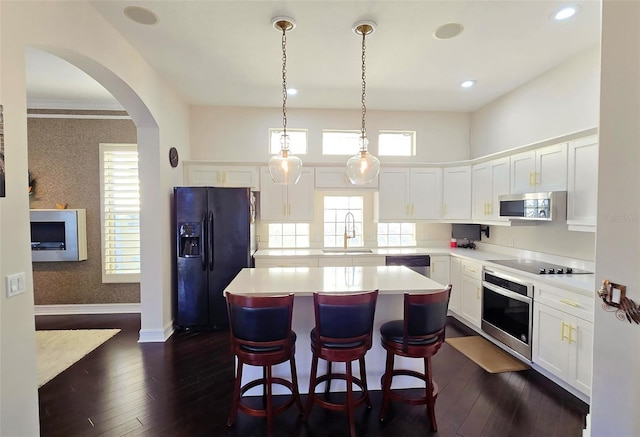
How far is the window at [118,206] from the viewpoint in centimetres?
436

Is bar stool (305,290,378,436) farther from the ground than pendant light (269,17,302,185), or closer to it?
closer to it

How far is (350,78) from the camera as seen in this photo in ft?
11.9

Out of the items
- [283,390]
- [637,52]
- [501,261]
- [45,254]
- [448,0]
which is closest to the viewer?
[637,52]

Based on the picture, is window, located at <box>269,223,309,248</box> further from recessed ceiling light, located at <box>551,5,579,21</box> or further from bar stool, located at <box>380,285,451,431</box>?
A: recessed ceiling light, located at <box>551,5,579,21</box>

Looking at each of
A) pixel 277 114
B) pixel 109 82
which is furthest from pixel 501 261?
pixel 109 82

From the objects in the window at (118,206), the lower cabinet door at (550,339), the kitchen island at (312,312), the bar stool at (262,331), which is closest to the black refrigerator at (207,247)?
the window at (118,206)

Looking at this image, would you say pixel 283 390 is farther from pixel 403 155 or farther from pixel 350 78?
pixel 403 155

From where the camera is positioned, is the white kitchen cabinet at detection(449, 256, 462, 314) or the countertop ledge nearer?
the countertop ledge

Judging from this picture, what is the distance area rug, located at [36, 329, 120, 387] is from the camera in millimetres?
2933

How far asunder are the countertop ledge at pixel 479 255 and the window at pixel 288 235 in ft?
0.80

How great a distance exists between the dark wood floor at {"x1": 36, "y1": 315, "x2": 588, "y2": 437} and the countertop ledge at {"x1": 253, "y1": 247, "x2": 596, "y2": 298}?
91 cm

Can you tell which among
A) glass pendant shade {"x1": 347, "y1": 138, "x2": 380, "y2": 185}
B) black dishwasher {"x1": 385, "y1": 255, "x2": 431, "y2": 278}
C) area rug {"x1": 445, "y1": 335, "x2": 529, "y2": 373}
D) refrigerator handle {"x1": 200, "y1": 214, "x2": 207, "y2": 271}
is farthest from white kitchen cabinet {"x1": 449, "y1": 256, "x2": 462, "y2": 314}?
refrigerator handle {"x1": 200, "y1": 214, "x2": 207, "y2": 271}

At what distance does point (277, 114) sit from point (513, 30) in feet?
10.3

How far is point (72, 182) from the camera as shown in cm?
435
